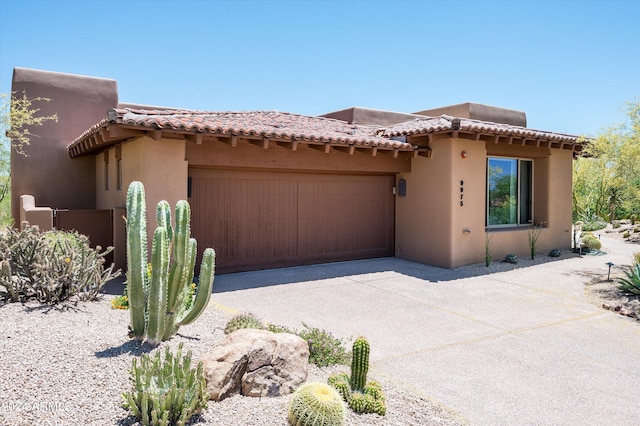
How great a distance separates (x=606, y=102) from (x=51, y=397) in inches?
587

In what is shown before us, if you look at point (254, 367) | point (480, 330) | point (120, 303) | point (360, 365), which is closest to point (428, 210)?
point (480, 330)

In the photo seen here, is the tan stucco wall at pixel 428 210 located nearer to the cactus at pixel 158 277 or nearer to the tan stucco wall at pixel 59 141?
the cactus at pixel 158 277

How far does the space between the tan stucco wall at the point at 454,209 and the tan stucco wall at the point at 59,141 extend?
10427mm

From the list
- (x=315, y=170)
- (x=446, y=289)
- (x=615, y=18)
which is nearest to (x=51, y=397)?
(x=446, y=289)

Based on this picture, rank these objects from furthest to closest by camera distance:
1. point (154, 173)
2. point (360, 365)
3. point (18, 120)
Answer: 1. point (18, 120)
2. point (154, 173)
3. point (360, 365)

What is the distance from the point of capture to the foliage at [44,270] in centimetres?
659

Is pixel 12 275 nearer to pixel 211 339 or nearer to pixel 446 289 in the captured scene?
pixel 211 339

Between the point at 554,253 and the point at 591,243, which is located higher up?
the point at 591,243

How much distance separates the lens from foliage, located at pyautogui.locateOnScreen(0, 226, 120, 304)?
6590 millimetres

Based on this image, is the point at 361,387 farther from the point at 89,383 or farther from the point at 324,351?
the point at 89,383

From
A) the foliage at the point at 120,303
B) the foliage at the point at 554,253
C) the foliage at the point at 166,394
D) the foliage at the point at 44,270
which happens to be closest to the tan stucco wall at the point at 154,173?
the foliage at the point at 44,270

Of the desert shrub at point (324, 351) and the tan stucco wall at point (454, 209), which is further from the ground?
the tan stucco wall at point (454, 209)

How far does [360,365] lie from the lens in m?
4.50

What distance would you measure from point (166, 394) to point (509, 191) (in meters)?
13.3
